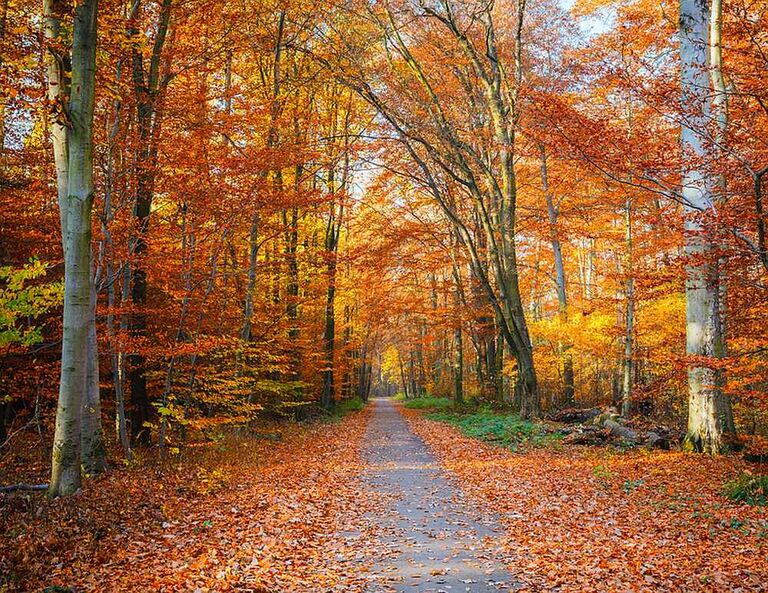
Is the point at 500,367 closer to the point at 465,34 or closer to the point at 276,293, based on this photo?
the point at 276,293

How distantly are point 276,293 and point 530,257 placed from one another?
47.5 feet

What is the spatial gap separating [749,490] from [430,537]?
4.45 metres

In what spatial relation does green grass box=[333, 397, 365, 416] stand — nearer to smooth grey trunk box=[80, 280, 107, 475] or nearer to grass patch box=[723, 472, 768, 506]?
smooth grey trunk box=[80, 280, 107, 475]

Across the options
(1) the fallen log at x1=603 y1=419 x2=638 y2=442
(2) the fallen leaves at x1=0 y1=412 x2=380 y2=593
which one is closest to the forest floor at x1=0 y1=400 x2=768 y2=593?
(2) the fallen leaves at x1=0 y1=412 x2=380 y2=593

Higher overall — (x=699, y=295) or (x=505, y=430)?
(x=699, y=295)

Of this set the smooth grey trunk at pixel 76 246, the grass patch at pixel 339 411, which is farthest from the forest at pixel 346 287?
the grass patch at pixel 339 411

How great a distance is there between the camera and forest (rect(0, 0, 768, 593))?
20.0 feet

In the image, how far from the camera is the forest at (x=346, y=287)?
6.11 metres

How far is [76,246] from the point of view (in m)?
6.79

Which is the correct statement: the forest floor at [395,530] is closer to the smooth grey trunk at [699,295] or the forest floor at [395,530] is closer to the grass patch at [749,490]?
the grass patch at [749,490]

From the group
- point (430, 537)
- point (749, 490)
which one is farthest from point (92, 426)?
point (749, 490)

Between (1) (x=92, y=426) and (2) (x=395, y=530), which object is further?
(1) (x=92, y=426)

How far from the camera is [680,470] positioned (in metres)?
8.90

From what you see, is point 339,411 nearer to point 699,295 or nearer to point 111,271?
point 111,271
